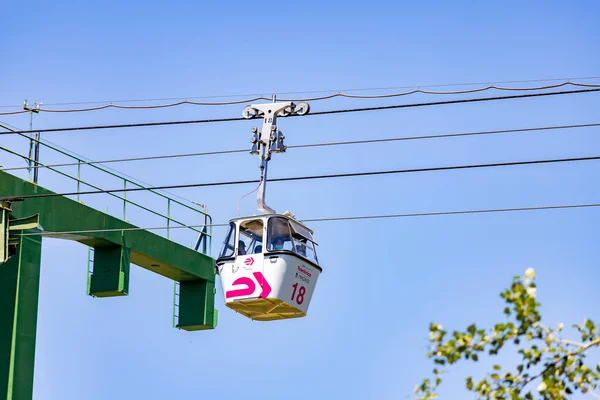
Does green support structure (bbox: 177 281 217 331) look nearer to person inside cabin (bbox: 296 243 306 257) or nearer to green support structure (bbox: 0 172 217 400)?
green support structure (bbox: 0 172 217 400)

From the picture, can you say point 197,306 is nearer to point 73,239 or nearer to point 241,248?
point 73,239

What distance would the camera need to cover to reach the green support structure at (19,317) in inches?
899

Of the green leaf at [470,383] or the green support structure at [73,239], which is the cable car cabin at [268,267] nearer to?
the green support structure at [73,239]

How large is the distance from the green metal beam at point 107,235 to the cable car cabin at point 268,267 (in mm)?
4607

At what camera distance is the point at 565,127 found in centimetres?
1692

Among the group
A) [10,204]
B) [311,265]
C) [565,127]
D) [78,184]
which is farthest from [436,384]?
[78,184]

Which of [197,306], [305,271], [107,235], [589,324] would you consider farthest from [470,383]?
[197,306]

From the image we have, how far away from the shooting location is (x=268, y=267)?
2003cm

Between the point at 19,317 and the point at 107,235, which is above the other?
the point at 107,235

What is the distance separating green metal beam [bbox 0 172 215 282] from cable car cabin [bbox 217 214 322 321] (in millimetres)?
4607

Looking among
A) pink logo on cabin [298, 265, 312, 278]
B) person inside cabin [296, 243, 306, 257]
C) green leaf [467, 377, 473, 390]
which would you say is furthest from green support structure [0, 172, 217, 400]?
green leaf [467, 377, 473, 390]

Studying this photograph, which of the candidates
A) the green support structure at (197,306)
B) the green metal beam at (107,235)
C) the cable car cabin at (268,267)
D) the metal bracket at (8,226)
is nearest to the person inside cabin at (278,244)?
the cable car cabin at (268,267)

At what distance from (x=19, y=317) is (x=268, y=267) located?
5.42m

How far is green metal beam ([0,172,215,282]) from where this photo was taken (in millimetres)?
23594
